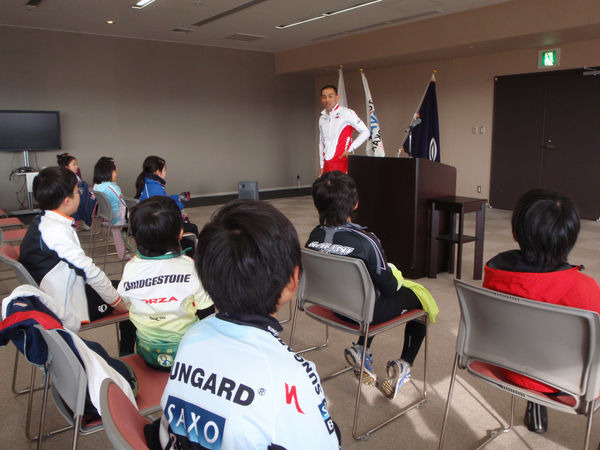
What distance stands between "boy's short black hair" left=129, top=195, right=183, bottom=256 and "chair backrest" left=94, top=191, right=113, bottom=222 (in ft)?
9.62

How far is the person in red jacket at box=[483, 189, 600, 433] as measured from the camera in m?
1.65

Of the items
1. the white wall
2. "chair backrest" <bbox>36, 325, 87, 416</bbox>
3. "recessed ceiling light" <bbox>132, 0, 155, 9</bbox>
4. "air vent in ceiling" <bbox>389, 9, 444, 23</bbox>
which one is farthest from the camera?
the white wall

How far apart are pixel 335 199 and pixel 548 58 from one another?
6.73 meters

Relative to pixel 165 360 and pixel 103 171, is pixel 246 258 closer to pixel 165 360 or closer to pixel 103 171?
pixel 165 360

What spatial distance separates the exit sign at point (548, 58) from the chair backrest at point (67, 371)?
26.4 ft

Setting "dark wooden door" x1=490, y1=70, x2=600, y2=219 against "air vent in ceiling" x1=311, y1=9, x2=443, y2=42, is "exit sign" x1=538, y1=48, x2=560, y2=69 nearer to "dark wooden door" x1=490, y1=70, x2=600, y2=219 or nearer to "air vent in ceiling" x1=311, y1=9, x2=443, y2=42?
"dark wooden door" x1=490, y1=70, x2=600, y2=219

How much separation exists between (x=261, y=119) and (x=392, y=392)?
933 cm

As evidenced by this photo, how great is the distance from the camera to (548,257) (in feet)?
5.52

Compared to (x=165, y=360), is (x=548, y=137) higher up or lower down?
higher up

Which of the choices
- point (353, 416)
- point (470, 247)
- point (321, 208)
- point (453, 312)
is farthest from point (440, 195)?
point (353, 416)

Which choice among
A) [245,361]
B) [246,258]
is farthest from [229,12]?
[245,361]

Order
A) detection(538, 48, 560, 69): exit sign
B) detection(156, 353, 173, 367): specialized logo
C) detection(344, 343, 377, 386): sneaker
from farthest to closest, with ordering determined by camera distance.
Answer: detection(538, 48, 560, 69): exit sign, detection(344, 343, 377, 386): sneaker, detection(156, 353, 173, 367): specialized logo

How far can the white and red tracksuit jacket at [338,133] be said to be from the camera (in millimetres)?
5230

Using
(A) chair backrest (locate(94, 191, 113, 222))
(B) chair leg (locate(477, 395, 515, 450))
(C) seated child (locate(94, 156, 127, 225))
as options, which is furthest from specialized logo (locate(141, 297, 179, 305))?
(C) seated child (locate(94, 156, 127, 225))
